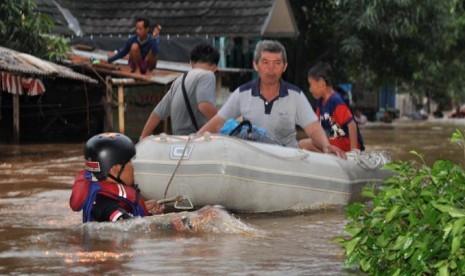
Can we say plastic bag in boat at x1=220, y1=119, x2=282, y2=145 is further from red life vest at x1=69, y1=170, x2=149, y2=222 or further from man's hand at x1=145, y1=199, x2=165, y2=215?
red life vest at x1=69, y1=170, x2=149, y2=222

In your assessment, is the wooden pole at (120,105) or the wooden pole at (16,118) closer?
the wooden pole at (16,118)

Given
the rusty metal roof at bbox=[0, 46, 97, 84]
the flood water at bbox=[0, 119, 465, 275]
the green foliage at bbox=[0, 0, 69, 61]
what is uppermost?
the green foliage at bbox=[0, 0, 69, 61]

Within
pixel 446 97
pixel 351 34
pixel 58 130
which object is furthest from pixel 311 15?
pixel 446 97

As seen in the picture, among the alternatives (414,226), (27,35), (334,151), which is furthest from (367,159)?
(27,35)

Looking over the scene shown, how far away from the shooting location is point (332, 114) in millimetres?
10938

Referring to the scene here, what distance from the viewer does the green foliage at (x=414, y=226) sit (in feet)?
16.0

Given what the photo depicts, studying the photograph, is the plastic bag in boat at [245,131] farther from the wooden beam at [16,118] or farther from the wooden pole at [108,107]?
→ the wooden pole at [108,107]

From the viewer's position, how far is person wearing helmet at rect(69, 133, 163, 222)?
25.7ft

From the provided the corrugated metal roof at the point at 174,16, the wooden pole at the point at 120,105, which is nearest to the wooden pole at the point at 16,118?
the wooden pole at the point at 120,105

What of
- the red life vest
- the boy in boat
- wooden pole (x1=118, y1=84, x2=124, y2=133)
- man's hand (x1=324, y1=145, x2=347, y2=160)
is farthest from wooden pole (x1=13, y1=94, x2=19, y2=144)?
the red life vest

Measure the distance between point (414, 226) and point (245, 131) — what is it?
4313mm

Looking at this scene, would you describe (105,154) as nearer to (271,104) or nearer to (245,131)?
(245,131)

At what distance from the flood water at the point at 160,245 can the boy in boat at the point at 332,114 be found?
1552mm

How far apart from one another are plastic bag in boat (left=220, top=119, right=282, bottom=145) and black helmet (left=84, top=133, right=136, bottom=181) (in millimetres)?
1665
